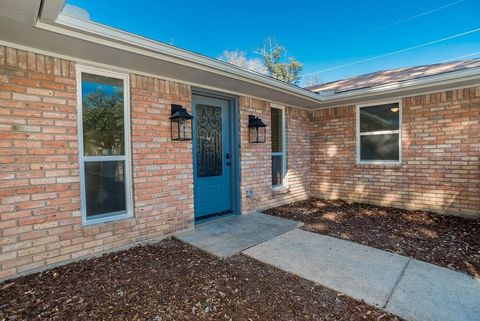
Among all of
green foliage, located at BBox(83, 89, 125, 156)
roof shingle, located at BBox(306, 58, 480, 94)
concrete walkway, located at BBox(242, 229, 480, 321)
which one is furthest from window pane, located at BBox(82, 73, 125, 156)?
roof shingle, located at BBox(306, 58, 480, 94)

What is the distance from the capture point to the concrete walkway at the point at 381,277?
77.4 inches

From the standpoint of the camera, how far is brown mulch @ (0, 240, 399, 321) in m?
1.91

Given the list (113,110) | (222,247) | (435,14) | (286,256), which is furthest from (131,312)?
(435,14)

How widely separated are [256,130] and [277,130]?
2.89 feet

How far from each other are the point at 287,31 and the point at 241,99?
12076 millimetres

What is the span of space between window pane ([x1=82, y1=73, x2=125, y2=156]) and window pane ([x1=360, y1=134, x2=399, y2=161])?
504 centimetres

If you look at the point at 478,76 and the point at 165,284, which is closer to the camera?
the point at 165,284

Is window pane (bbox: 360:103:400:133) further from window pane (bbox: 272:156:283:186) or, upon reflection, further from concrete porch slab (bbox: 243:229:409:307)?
concrete porch slab (bbox: 243:229:409:307)

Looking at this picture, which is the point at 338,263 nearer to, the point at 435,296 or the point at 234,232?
the point at 435,296

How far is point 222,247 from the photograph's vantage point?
3.18 meters

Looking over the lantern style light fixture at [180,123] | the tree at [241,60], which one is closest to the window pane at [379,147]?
the lantern style light fixture at [180,123]

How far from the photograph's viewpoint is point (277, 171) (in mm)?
5559

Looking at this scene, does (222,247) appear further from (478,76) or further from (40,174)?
(478,76)

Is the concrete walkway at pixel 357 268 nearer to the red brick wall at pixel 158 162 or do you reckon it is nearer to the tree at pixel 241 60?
the red brick wall at pixel 158 162
